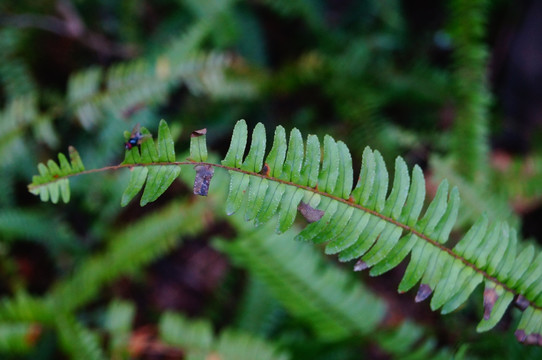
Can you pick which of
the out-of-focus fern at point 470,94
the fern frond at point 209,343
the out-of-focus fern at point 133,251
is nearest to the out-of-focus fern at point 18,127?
the out-of-focus fern at point 133,251

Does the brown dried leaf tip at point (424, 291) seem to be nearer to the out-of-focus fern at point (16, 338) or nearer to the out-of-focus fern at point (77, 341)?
the out-of-focus fern at point (77, 341)

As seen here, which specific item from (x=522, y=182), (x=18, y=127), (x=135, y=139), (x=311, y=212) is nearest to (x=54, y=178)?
(x=135, y=139)

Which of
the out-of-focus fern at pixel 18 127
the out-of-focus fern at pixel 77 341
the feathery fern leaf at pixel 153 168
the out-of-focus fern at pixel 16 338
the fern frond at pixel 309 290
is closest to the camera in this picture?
the feathery fern leaf at pixel 153 168

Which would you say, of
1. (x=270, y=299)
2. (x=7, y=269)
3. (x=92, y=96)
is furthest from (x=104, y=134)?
(x=270, y=299)

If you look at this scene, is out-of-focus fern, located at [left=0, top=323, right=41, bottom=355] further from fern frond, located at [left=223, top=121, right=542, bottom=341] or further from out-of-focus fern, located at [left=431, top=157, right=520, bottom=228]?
out-of-focus fern, located at [left=431, top=157, right=520, bottom=228]

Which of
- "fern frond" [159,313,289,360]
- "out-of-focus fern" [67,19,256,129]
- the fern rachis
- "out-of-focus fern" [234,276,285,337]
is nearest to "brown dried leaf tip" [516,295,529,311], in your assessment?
the fern rachis

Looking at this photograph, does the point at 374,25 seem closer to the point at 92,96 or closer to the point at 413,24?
the point at 413,24

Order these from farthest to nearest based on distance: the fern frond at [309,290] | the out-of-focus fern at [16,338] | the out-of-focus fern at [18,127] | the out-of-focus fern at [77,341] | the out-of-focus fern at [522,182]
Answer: the out-of-focus fern at [18,127] < the out-of-focus fern at [522,182] < the out-of-focus fern at [16,338] < the out-of-focus fern at [77,341] < the fern frond at [309,290]
